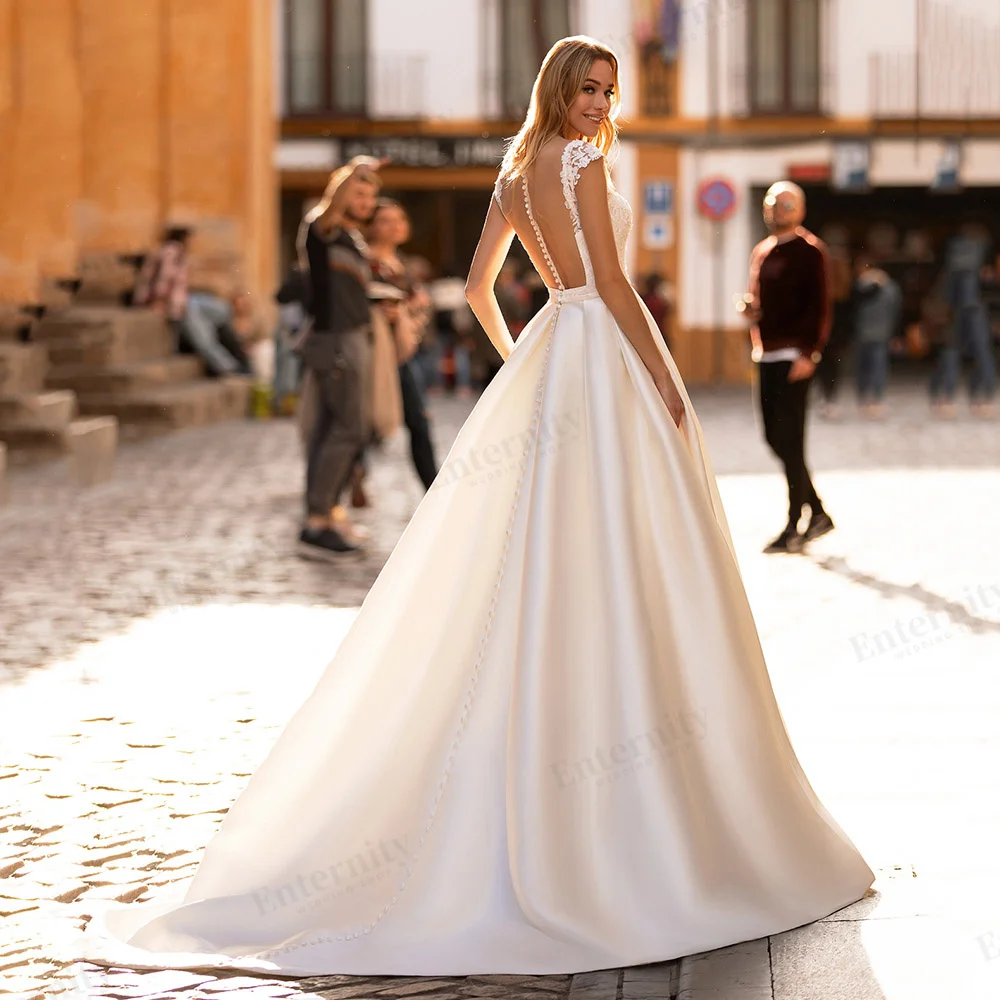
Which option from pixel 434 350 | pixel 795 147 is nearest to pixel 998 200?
pixel 795 147

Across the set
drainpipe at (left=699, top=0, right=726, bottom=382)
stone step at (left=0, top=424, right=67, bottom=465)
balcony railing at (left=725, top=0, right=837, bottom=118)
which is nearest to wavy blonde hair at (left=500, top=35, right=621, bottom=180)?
stone step at (left=0, top=424, right=67, bottom=465)

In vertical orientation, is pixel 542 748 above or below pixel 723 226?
below

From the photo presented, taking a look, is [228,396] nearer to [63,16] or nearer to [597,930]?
[63,16]

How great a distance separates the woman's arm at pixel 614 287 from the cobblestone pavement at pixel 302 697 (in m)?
1.25

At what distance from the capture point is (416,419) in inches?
443

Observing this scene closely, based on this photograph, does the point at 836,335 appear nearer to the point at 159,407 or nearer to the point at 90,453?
the point at 159,407

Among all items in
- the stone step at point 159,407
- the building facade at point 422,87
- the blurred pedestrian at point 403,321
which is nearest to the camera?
the blurred pedestrian at point 403,321

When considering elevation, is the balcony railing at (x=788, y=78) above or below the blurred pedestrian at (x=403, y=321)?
above

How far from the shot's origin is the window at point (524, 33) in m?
32.3

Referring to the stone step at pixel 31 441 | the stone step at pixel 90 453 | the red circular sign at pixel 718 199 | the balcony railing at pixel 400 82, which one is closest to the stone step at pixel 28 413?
the stone step at pixel 31 441

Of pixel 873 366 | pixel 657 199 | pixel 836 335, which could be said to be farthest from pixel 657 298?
pixel 836 335

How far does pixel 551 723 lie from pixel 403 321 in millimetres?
7158

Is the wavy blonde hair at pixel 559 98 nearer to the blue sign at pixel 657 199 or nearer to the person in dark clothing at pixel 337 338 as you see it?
the person in dark clothing at pixel 337 338

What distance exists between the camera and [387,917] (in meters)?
4.10
